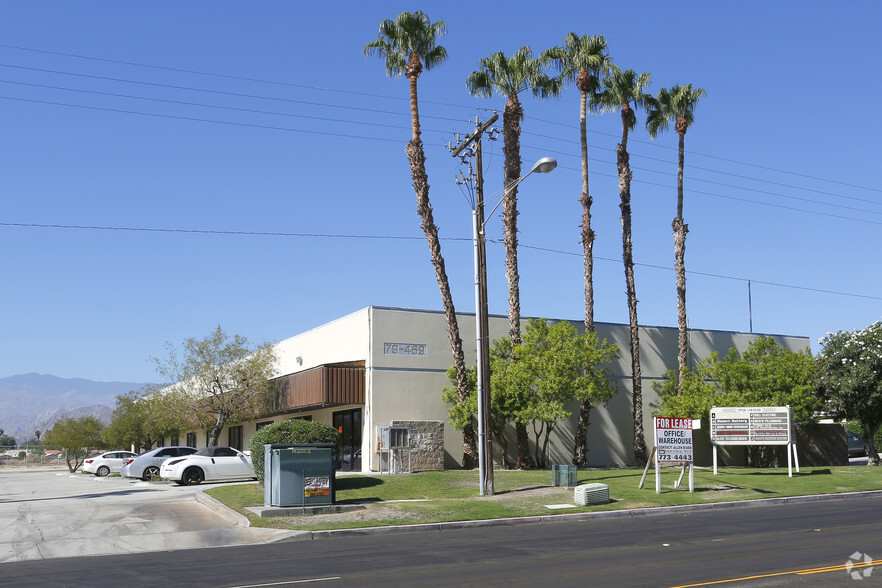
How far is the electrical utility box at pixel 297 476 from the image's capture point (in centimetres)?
1898

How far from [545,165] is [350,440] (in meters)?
17.3

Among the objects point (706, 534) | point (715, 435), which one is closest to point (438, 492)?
point (706, 534)

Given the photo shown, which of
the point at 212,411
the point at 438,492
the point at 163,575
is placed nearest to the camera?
the point at 163,575

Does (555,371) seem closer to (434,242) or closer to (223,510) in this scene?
(434,242)

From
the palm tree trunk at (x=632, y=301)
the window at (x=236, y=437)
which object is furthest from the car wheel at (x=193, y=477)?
the palm tree trunk at (x=632, y=301)

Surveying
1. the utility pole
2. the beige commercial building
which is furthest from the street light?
the beige commercial building

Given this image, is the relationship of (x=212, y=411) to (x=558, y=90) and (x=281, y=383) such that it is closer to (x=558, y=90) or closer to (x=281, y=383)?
(x=281, y=383)

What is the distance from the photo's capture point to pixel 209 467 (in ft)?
100

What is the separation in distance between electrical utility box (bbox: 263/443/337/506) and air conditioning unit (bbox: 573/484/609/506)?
6.30 metres

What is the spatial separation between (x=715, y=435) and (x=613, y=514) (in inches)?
447

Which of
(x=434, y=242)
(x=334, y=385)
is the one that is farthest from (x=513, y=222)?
(x=334, y=385)

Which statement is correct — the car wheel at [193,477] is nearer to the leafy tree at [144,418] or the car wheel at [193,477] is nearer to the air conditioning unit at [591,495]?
the leafy tree at [144,418]

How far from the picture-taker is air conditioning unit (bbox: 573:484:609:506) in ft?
68.9

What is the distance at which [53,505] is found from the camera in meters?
23.8
